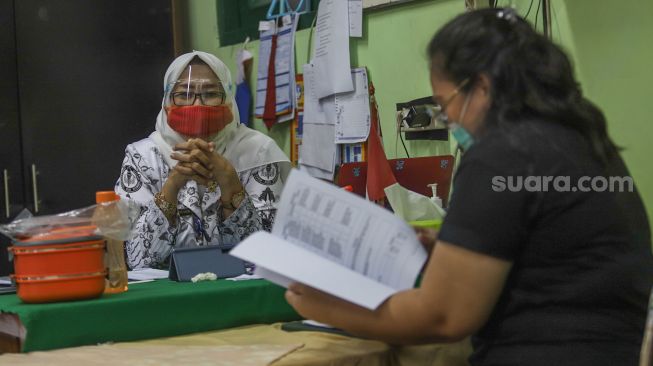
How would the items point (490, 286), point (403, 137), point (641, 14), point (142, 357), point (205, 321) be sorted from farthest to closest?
1. point (403, 137)
2. point (641, 14)
3. point (205, 321)
4. point (142, 357)
5. point (490, 286)

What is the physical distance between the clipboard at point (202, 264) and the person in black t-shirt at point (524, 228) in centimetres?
66

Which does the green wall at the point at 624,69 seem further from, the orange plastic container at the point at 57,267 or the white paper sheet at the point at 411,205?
the orange plastic container at the point at 57,267

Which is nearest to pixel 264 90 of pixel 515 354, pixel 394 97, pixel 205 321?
pixel 394 97

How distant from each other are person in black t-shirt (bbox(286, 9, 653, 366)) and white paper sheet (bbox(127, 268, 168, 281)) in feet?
2.69

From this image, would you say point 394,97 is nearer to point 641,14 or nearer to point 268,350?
point 641,14

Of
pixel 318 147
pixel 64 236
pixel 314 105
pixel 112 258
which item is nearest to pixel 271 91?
pixel 314 105

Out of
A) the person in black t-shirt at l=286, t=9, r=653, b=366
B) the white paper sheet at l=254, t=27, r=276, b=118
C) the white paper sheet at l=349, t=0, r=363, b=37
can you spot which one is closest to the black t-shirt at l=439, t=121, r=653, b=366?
the person in black t-shirt at l=286, t=9, r=653, b=366

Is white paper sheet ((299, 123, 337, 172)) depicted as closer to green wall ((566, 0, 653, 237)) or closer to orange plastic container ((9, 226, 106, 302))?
green wall ((566, 0, 653, 237))

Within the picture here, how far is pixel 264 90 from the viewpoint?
362 centimetres

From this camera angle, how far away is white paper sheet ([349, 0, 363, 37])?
3049 millimetres

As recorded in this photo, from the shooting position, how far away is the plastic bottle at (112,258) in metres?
1.63

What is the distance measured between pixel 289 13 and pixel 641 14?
5.42 ft

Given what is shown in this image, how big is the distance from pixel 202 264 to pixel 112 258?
25 centimetres

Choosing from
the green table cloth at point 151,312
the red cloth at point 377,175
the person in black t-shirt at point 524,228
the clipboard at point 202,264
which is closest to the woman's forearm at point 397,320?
the person in black t-shirt at point 524,228
